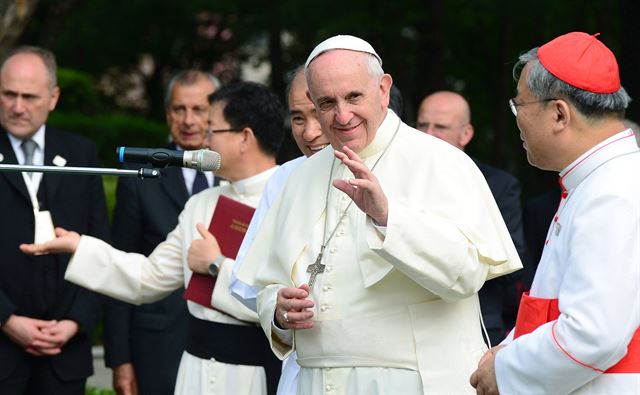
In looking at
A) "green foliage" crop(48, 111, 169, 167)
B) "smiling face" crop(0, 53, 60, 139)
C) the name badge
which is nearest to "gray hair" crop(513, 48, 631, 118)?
the name badge

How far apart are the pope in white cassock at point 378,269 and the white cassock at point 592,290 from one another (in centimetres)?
52

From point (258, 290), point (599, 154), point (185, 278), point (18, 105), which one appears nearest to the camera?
point (599, 154)

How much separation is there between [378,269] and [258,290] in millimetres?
709

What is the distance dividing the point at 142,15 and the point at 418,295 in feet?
62.6

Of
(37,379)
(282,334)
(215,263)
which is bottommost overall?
(37,379)

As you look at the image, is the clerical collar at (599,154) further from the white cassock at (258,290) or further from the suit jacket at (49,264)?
the suit jacket at (49,264)

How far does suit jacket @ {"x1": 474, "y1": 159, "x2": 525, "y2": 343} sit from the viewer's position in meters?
6.64

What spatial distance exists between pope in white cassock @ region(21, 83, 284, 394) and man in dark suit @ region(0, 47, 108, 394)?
→ 0.66m

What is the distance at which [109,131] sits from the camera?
56.0 feet

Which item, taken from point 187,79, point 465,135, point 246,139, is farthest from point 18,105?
point 465,135

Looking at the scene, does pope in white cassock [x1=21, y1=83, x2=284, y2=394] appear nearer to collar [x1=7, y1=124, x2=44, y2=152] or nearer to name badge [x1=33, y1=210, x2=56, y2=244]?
name badge [x1=33, y1=210, x2=56, y2=244]

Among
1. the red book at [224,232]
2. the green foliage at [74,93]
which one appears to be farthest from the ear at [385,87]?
the green foliage at [74,93]

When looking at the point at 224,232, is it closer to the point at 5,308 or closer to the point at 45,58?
the point at 5,308

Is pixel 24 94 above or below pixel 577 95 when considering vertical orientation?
above
